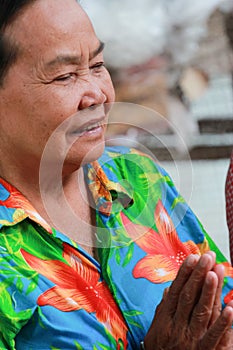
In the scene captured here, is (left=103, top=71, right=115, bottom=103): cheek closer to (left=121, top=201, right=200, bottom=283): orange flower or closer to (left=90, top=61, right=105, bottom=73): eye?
(left=90, top=61, right=105, bottom=73): eye

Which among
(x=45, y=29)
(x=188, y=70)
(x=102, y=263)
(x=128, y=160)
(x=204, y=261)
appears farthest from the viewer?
(x=188, y=70)

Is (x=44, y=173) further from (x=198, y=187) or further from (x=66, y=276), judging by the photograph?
(x=198, y=187)

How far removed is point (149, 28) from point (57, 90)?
73.5 inches

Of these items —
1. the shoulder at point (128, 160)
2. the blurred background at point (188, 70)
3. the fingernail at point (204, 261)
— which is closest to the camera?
the fingernail at point (204, 261)

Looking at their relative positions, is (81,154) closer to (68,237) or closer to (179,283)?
(68,237)

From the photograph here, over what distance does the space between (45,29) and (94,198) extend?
406mm

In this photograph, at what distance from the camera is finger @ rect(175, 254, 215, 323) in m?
1.37

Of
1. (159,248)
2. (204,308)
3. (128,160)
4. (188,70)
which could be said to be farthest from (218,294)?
(188,70)

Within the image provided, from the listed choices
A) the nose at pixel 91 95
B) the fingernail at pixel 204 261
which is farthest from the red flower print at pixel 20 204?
the fingernail at pixel 204 261

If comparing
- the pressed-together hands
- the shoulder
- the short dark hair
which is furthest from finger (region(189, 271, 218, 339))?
the short dark hair

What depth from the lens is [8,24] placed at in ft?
4.86

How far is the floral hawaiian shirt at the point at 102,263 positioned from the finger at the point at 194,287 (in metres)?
0.17

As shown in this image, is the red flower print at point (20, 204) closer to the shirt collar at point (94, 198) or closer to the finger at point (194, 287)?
the shirt collar at point (94, 198)

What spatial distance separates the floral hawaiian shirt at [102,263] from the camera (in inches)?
57.4
